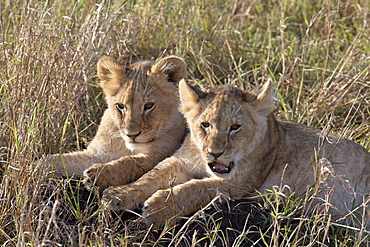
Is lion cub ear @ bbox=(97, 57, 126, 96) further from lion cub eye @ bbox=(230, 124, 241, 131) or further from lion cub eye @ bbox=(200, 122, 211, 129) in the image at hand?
lion cub eye @ bbox=(230, 124, 241, 131)

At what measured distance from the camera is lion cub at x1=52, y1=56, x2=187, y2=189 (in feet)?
14.1

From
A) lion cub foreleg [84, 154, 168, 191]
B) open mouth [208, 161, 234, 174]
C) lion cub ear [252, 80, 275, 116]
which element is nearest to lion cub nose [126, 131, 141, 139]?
lion cub foreleg [84, 154, 168, 191]

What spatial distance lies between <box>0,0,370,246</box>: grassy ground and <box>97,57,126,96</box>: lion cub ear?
261 millimetres

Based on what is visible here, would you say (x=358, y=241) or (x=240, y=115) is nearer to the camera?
(x=358, y=241)

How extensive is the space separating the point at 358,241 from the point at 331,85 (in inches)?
93.9

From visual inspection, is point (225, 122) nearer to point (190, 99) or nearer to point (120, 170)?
point (190, 99)

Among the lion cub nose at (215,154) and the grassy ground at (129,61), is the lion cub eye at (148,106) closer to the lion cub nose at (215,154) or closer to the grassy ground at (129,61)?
the grassy ground at (129,61)

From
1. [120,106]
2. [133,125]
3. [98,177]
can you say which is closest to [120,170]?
[98,177]

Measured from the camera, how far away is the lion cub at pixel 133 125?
430cm

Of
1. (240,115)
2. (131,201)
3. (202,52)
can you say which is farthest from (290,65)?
(131,201)

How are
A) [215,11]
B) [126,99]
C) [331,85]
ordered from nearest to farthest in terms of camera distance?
[126,99] → [331,85] → [215,11]

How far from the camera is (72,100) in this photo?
479 cm

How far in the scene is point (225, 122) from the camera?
3.91m

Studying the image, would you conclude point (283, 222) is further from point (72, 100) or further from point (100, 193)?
point (72, 100)
